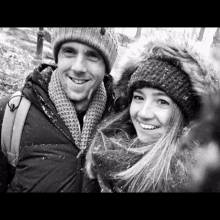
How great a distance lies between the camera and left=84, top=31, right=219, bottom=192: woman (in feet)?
5.09

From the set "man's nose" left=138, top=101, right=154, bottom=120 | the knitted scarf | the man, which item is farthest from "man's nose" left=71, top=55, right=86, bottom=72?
"man's nose" left=138, top=101, right=154, bottom=120

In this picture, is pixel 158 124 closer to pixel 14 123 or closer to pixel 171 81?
pixel 171 81

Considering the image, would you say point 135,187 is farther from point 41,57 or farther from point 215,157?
point 41,57

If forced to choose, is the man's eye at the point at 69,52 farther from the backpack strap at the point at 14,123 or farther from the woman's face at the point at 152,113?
the woman's face at the point at 152,113

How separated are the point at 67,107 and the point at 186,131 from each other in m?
0.93

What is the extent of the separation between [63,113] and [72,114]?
7cm

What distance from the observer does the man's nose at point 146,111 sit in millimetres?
1658

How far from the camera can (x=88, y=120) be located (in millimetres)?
1900

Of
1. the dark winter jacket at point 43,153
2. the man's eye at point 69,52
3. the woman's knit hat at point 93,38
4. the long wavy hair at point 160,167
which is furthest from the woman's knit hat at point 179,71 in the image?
the dark winter jacket at point 43,153

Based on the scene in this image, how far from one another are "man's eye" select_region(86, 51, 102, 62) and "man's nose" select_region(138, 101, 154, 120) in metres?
0.55

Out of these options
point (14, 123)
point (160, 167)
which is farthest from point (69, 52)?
point (160, 167)

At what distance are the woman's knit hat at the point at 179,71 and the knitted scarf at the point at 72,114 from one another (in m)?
0.37
